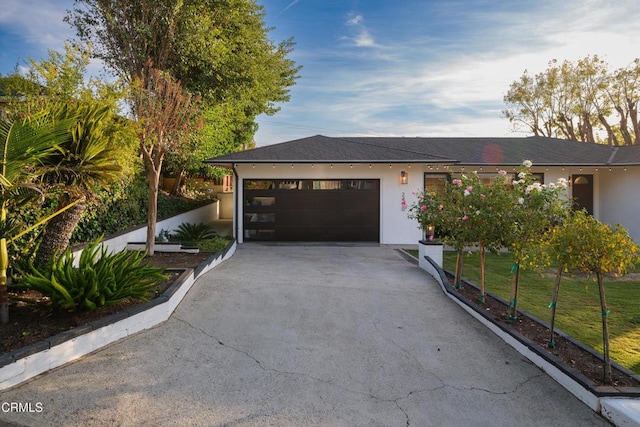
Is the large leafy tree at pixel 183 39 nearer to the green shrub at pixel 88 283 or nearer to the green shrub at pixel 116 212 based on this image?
the green shrub at pixel 116 212

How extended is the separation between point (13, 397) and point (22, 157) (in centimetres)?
245

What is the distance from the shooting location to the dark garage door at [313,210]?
12234 millimetres

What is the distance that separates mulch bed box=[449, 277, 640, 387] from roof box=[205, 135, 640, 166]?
6.74m

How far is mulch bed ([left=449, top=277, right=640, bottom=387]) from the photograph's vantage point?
329 centimetres

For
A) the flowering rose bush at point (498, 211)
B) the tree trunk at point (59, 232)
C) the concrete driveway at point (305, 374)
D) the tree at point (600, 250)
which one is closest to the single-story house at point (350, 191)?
the flowering rose bush at point (498, 211)

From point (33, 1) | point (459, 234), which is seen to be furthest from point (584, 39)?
point (33, 1)

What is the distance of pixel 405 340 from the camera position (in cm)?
435

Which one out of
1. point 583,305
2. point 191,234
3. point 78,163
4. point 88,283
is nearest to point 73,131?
point 78,163

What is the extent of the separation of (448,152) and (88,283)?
41.0 feet

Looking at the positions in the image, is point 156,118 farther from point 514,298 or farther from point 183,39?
point 514,298

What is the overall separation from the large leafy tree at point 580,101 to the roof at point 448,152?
48.5 ft

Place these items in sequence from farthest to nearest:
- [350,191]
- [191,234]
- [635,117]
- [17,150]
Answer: [635,117] < [350,191] < [191,234] < [17,150]

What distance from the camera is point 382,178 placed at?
1217 cm

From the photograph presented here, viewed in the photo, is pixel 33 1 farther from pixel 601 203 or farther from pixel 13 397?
pixel 601 203
